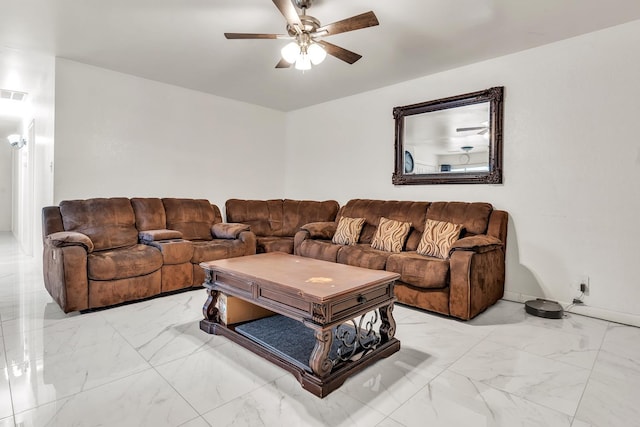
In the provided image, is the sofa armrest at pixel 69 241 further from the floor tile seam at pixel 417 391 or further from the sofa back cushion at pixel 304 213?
the floor tile seam at pixel 417 391

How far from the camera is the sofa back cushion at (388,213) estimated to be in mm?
3756

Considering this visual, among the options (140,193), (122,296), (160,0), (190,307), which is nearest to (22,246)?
(140,193)

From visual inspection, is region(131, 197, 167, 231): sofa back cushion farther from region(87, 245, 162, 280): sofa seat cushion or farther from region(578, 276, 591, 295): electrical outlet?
region(578, 276, 591, 295): electrical outlet

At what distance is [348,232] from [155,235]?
209 centimetres

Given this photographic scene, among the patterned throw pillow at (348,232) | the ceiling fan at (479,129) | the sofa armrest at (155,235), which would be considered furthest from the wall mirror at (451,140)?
the sofa armrest at (155,235)

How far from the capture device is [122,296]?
3.13 m

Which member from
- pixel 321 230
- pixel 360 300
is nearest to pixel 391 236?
pixel 321 230

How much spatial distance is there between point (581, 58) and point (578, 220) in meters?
1.43

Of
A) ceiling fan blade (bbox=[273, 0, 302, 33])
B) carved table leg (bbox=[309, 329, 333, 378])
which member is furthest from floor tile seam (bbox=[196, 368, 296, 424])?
ceiling fan blade (bbox=[273, 0, 302, 33])

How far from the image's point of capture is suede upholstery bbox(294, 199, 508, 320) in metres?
2.84

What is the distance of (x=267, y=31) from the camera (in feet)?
10.00

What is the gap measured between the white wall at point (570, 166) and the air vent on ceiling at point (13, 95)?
5.71 meters

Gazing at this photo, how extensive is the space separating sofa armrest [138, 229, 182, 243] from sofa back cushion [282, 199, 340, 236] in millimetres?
1696

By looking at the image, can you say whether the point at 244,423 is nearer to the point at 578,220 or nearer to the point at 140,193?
the point at 578,220
